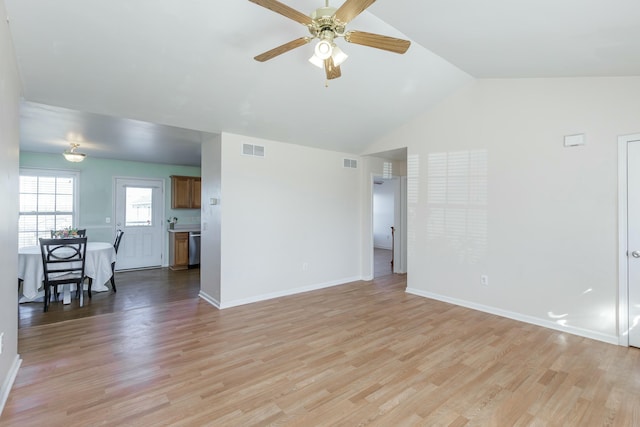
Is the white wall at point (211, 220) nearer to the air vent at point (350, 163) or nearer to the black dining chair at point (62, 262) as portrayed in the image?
the black dining chair at point (62, 262)

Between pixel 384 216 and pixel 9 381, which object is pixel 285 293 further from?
pixel 384 216

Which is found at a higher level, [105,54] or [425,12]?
[425,12]

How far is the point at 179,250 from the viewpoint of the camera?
7.09m

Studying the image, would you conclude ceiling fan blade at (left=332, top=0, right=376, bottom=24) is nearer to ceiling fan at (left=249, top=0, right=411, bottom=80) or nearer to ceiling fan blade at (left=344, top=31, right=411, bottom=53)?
ceiling fan at (left=249, top=0, right=411, bottom=80)

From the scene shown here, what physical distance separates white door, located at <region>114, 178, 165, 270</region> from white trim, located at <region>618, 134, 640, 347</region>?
8072mm

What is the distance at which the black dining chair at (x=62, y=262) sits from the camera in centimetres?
409

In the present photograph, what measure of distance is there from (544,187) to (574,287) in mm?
1179

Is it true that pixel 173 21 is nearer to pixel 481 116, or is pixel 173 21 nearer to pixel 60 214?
pixel 481 116

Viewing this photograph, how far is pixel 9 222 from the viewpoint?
7.52 ft

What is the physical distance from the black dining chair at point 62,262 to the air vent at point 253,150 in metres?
2.56

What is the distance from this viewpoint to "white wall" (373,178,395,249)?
10.6 meters

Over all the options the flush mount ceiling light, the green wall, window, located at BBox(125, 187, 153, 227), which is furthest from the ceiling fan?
window, located at BBox(125, 187, 153, 227)

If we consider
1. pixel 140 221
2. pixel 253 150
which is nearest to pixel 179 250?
pixel 140 221

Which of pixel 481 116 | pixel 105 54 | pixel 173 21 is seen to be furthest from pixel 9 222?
pixel 481 116
